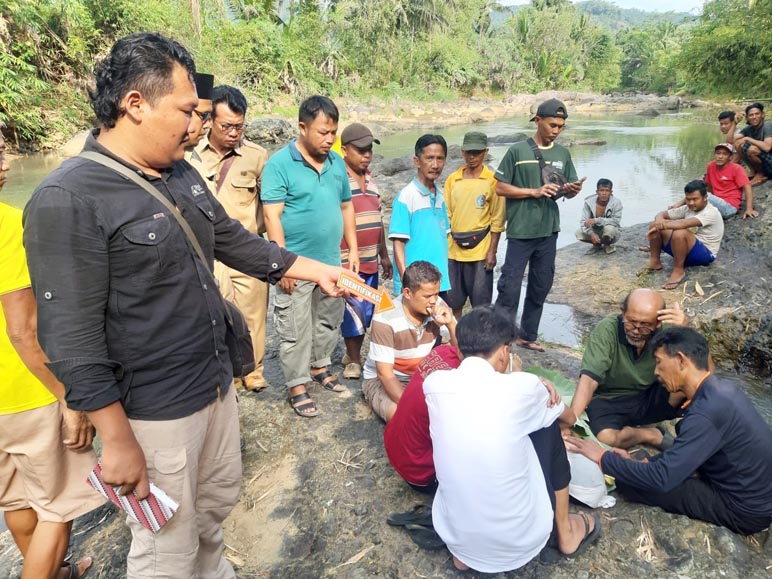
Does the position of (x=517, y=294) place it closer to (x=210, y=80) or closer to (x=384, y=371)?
(x=384, y=371)

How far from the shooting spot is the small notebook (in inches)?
60.3

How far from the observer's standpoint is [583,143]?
1920 cm

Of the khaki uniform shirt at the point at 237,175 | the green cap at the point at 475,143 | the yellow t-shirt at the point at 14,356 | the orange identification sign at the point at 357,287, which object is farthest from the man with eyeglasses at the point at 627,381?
the yellow t-shirt at the point at 14,356

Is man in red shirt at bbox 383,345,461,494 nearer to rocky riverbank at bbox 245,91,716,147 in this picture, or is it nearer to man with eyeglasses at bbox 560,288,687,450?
man with eyeglasses at bbox 560,288,687,450

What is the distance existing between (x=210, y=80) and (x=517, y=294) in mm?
2962

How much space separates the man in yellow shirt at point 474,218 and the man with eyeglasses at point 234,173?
1.79 meters

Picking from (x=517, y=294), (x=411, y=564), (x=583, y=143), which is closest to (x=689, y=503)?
(x=411, y=564)

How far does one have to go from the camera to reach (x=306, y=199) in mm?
3270

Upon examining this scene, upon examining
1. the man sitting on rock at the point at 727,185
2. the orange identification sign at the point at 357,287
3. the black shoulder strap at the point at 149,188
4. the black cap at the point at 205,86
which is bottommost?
the man sitting on rock at the point at 727,185

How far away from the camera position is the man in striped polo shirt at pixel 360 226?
3.96 meters

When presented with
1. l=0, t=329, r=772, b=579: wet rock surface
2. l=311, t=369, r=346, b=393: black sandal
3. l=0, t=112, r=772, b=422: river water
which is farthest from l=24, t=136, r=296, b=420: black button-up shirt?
l=0, t=112, r=772, b=422: river water

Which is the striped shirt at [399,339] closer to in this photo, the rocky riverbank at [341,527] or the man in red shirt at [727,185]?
the rocky riverbank at [341,527]

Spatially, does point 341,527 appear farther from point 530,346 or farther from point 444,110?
point 444,110

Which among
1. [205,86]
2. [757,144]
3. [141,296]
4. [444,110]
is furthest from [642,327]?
[444,110]
